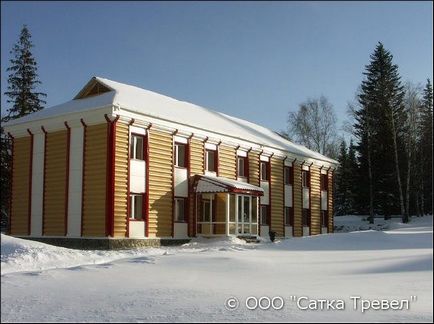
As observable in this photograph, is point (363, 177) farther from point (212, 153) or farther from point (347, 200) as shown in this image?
point (212, 153)

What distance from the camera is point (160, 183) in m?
24.0

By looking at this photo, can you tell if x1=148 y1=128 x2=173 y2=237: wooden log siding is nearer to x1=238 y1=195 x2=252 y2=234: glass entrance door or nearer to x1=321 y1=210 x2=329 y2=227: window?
x1=238 y1=195 x2=252 y2=234: glass entrance door

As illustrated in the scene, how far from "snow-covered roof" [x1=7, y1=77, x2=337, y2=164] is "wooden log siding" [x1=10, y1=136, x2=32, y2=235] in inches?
47.2

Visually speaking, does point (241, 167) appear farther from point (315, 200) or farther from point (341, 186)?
point (341, 186)

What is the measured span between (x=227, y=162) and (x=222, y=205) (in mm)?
2553

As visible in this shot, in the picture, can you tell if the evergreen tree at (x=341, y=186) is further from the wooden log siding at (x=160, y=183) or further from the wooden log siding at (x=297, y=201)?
the wooden log siding at (x=160, y=183)

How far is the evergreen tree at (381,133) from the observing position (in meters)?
46.7

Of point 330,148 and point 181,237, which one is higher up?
point 330,148

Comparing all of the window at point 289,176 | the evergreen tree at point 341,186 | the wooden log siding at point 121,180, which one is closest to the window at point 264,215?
the window at point 289,176

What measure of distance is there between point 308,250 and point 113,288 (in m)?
9.06

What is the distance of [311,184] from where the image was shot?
35.7 metres

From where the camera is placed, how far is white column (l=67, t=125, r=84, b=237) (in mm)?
22639

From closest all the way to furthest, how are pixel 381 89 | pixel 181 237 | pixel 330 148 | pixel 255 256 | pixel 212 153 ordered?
1. pixel 255 256
2. pixel 181 237
3. pixel 212 153
4. pixel 381 89
5. pixel 330 148

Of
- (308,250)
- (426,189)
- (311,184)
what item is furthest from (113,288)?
(426,189)
